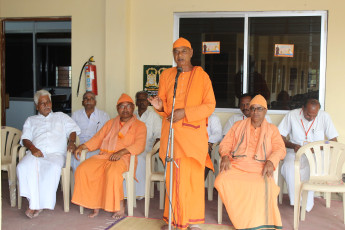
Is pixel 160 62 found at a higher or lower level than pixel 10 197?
higher

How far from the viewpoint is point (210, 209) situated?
499 cm

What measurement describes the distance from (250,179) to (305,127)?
5.42 ft

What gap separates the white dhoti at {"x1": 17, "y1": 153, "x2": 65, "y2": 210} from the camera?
15.5ft

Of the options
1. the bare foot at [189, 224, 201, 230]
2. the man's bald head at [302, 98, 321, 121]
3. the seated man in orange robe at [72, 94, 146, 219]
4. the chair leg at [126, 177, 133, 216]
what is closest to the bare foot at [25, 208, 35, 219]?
the seated man in orange robe at [72, 94, 146, 219]

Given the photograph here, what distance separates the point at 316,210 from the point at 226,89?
85.4 inches

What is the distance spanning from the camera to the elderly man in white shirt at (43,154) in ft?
15.5

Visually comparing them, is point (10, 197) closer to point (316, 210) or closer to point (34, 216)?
point (34, 216)

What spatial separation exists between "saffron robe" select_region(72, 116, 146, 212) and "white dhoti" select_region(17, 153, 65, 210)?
0.30m

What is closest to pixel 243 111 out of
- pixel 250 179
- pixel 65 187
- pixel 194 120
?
pixel 250 179

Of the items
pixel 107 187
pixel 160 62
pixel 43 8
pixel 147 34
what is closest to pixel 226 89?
pixel 160 62

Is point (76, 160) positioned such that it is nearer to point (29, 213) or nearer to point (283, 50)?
point (29, 213)

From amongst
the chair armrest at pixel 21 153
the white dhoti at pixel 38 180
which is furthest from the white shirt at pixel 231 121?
the chair armrest at pixel 21 153

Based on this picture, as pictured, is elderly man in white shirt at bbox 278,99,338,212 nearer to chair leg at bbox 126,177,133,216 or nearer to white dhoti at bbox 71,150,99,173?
chair leg at bbox 126,177,133,216

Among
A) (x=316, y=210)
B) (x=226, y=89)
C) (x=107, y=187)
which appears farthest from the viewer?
(x=226, y=89)
